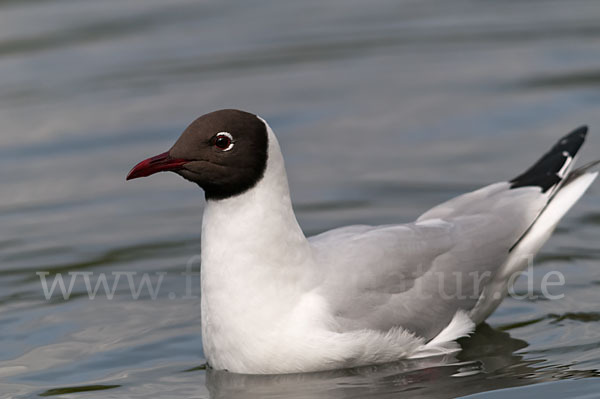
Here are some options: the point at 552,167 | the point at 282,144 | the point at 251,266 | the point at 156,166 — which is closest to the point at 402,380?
the point at 251,266

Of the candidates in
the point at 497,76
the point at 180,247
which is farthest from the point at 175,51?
the point at 180,247

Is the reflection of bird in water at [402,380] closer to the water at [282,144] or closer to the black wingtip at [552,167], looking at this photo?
the water at [282,144]

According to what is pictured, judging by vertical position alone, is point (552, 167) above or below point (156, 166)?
below

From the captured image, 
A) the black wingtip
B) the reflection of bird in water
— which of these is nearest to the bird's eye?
the reflection of bird in water

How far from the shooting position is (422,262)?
269 inches

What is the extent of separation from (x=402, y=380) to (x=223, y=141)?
1604 millimetres

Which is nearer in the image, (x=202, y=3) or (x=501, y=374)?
(x=501, y=374)

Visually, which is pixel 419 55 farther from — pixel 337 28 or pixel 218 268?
pixel 218 268

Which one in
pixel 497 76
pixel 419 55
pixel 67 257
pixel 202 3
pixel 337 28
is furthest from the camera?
pixel 202 3

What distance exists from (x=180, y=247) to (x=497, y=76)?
16.1 feet

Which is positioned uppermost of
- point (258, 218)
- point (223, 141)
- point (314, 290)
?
point (223, 141)

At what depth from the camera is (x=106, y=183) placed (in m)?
10.3

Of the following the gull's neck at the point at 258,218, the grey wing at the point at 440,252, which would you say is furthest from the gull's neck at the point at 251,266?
the grey wing at the point at 440,252

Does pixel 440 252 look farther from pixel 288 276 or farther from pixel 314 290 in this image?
pixel 288 276
